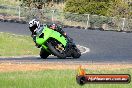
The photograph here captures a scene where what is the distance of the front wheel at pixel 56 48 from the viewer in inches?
743

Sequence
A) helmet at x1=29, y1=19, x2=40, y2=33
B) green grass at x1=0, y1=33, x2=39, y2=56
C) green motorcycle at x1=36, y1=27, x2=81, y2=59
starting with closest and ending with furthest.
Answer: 1. helmet at x1=29, y1=19, x2=40, y2=33
2. green motorcycle at x1=36, y1=27, x2=81, y2=59
3. green grass at x1=0, y1=33, x2=39, y2=56

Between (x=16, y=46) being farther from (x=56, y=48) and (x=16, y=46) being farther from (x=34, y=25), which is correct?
(x=34, y=25)

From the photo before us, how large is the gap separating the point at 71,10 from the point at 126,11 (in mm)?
6744

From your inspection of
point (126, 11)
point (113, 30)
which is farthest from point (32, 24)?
point (126, 11)

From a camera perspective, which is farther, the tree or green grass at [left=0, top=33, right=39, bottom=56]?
the tree

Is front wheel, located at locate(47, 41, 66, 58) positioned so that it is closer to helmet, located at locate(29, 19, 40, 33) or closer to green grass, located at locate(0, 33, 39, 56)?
helmet, located at locate(29, 19, 40, 33)

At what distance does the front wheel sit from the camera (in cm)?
1887

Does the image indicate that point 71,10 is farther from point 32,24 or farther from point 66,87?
point 66,87

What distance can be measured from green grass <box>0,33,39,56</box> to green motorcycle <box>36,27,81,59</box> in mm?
8644

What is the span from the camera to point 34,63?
18.4 meters

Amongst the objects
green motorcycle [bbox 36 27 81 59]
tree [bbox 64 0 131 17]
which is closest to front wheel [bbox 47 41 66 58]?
green motorcycle [bbox 36 27 81 59]

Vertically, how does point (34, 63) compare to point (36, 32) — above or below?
below

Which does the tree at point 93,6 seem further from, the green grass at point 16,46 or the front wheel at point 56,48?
the front wheel at point 56,48

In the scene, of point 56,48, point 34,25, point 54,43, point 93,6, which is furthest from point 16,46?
point 93,6
